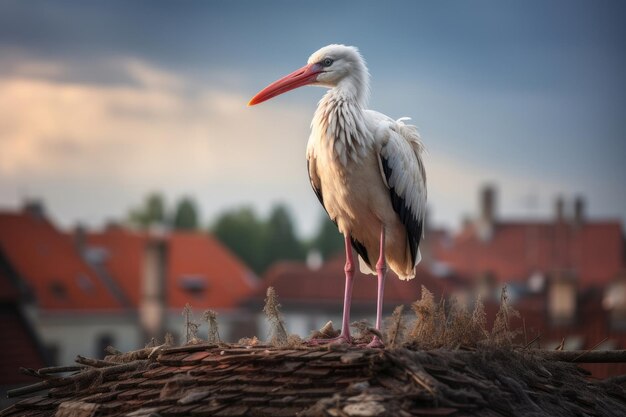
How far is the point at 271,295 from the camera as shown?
992 cm

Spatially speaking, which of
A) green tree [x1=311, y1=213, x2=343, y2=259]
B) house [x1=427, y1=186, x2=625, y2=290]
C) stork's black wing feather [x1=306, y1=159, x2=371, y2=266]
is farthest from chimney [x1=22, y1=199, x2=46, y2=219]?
stork's black wing feather [x1=306, y1=159, x2=371, y2=266]

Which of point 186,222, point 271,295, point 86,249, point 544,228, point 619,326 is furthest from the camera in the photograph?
point 186,222

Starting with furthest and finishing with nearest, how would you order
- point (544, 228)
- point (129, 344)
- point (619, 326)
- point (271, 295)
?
point (544, 228), point (129, 344), point (619, 326), point (271, 295)

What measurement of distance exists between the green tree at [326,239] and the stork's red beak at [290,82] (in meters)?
120

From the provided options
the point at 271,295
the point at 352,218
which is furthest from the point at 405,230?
the point at 271,295

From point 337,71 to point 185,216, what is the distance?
409ft

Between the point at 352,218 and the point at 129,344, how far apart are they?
66.8m

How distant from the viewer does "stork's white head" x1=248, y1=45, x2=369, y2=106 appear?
Answer: 1132 centimetres

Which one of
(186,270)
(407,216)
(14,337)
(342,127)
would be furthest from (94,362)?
(186,270)

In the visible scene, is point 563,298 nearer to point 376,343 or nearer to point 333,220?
point 333,220

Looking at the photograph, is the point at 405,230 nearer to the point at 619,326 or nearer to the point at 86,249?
the point at 619,326

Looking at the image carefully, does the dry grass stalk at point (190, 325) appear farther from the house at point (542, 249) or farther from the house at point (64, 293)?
the house at point (542, 249)

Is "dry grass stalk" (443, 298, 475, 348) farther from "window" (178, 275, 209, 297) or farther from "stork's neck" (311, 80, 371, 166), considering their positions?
"window" (178, 275, 209, 297)

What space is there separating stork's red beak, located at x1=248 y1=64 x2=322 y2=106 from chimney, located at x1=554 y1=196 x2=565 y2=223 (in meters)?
92.2
